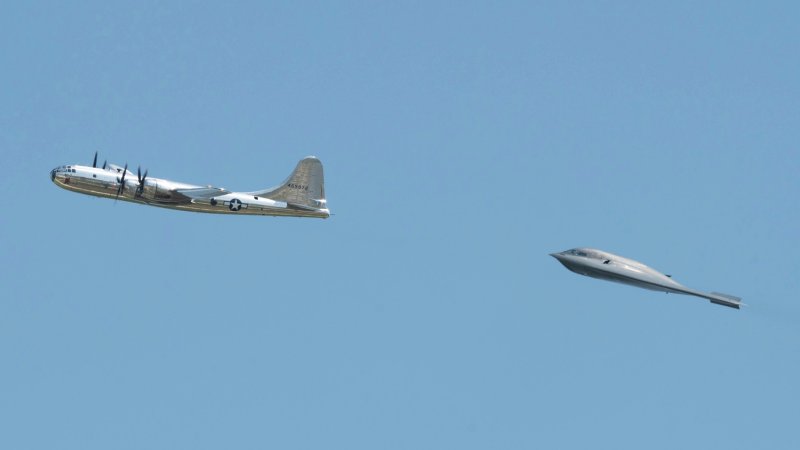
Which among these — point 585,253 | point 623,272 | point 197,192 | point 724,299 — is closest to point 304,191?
point 197,192

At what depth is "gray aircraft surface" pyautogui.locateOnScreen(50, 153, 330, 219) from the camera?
195 m

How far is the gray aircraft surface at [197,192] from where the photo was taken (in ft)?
641

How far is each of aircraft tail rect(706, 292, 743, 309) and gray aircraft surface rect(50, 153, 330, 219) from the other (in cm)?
5155

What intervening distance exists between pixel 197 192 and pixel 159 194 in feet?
16.8

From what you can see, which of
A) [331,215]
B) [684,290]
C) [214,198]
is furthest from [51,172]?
[684,290]

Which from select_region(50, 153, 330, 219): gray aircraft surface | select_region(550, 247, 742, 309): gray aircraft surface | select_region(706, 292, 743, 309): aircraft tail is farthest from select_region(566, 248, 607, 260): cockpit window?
select_region(50, 153, 330, 219): gray aircraft surface

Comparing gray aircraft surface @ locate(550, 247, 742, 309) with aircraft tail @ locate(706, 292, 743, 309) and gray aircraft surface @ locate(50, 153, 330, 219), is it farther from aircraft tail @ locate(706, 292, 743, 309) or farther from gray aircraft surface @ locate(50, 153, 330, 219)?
gray aircraft surface @ locate(50, 153, 330, 219)

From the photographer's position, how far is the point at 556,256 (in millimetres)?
187375

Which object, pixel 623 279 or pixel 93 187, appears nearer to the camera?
pixel 623 279

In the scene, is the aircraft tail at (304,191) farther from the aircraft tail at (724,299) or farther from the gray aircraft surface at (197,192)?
the aircraft tail at (724,299)

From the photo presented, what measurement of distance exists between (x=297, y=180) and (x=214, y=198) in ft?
36.7

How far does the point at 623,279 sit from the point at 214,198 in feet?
178

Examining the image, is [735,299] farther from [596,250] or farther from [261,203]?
[261,203]

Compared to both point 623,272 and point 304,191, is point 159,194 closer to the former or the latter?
point 304,191
